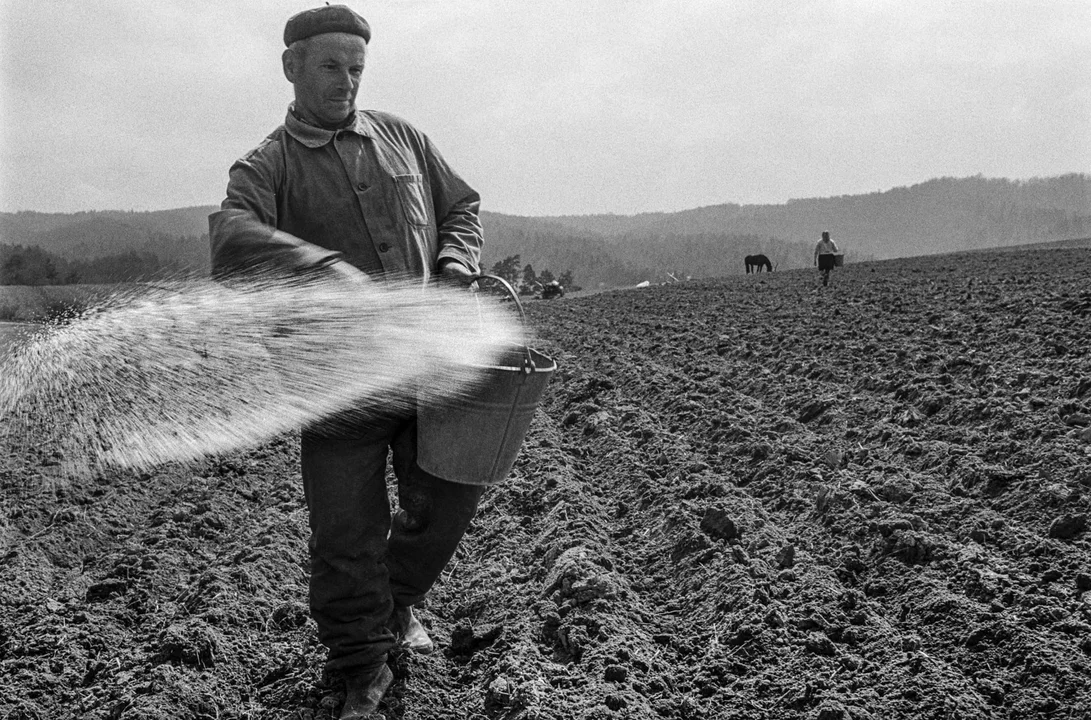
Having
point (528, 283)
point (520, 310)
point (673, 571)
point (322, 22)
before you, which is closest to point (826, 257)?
point (673, 571)

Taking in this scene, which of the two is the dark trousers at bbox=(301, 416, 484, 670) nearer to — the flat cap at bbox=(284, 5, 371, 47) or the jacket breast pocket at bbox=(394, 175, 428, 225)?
the jacket breast pocket at bbox=(394, 175, 428, 225)

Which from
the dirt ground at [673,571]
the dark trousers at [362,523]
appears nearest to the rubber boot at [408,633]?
the dirt ground at [673,571]

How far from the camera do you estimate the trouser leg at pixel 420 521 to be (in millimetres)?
2873

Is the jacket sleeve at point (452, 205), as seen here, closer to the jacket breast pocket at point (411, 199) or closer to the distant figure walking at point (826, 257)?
the jacket breast pocket at point (411, 199)

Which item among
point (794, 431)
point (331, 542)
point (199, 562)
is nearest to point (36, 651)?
point (199, 562)

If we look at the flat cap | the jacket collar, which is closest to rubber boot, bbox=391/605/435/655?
the jacket collar

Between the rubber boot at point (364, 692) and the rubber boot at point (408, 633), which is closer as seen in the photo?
the rubber boot at point (364, 692)

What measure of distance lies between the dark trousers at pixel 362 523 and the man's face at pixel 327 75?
0.86 m

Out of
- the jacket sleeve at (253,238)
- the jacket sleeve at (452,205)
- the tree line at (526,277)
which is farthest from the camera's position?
the tree line at (526,277)

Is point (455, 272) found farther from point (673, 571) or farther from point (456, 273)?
point (673, 571)

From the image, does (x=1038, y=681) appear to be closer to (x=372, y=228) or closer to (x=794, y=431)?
(x=372, y=228)

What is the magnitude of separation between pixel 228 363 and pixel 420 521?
418 cm

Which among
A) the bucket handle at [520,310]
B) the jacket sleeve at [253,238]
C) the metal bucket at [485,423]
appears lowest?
the metal bucket at [485,423]

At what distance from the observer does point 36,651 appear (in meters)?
3.24
